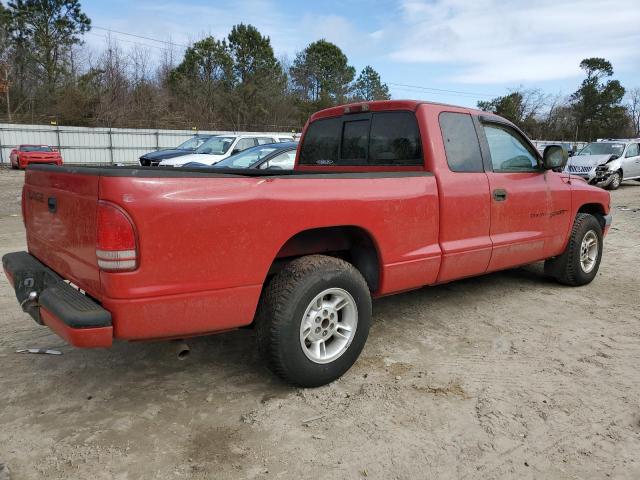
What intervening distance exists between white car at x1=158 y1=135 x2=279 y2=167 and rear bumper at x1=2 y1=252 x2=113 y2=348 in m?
10.5

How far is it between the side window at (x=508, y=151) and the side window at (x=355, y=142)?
1.08 meters

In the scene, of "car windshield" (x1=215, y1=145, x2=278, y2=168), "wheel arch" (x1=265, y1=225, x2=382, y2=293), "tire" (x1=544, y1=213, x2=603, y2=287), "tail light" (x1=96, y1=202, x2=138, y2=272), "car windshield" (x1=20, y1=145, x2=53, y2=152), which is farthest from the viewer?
"car windshield" (x1=20, y1=145, x2=53, y2=152)

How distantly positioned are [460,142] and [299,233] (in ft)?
5.72

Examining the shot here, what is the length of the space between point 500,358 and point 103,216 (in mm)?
2884

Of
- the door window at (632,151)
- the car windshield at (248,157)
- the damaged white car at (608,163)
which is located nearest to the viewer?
the car windshield at (248,157)

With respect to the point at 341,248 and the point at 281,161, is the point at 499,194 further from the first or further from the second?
the point at 281,161

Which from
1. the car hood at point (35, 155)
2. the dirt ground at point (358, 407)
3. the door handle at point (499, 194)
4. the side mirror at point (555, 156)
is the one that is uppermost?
the side mirror at point (555, 156)

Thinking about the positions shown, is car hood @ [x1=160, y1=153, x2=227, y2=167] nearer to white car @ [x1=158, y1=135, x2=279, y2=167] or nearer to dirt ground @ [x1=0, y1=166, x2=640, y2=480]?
white car @ [x1=158, y1=135, x2=279, y2=167]

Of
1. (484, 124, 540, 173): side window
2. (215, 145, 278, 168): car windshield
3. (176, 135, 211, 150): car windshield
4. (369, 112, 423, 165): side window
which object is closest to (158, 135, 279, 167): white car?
(176, 135, 211, 150): car windshield

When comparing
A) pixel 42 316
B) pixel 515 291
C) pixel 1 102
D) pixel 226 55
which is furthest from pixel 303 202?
pixel 226 55

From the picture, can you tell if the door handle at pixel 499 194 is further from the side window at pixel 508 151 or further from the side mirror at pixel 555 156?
the side mirror at pixel 555 156

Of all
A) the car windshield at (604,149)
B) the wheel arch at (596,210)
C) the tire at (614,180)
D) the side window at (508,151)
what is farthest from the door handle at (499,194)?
the car windshield at (604,149)

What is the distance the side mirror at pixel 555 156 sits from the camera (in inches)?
182

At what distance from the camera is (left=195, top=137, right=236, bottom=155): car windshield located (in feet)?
47.2
